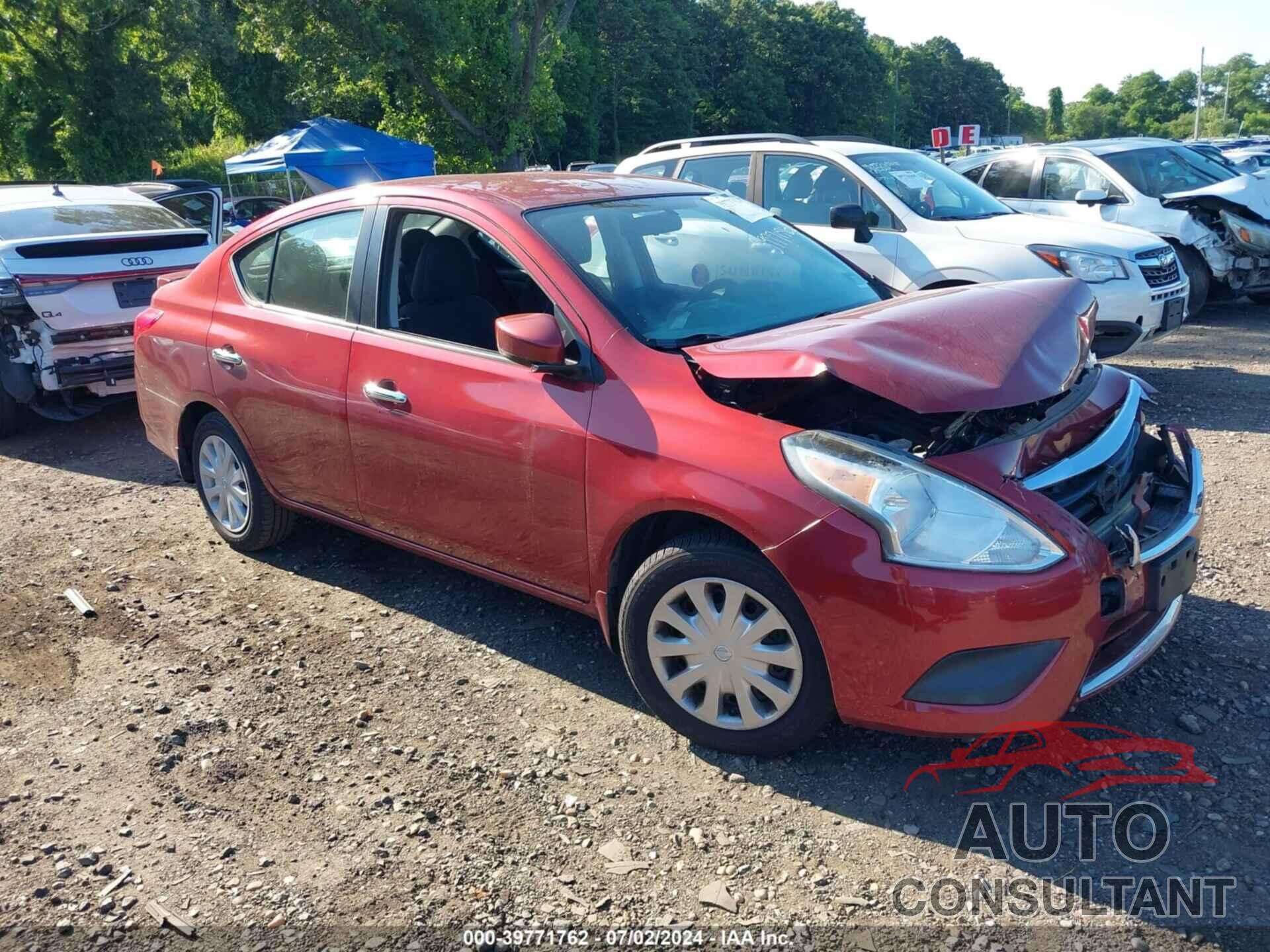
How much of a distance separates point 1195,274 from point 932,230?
13.4ft

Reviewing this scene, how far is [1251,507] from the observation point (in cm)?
510

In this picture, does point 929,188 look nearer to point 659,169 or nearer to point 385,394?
point 659,169

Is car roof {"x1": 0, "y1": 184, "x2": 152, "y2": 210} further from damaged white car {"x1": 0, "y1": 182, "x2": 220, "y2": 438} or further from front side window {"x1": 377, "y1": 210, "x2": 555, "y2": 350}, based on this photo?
front side window {"x1": 377, "y1": 210, "x2": 555, "y2": 350}

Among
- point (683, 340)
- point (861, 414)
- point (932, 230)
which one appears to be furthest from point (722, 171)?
point (861, 414)

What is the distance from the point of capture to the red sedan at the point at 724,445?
111 inches

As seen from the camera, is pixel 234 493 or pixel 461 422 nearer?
pixel 461 422

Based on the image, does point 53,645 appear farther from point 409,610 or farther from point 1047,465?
point 1047,465

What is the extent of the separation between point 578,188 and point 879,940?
9.64ft

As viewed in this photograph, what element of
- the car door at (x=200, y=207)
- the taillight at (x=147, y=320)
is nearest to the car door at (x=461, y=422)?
the taillight at (x=147, y=320)

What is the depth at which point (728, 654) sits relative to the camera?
3127 mm

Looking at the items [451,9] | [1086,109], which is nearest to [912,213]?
[451,9]

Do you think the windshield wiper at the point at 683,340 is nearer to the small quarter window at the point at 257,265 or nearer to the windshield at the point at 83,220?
the small quarter window at the point at 257,265

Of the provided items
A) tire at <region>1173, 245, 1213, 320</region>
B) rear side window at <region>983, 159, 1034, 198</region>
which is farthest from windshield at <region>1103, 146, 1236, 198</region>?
rear side window at <region>983, 159, 1034, 198</region>

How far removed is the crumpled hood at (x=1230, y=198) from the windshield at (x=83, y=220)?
343 inches
